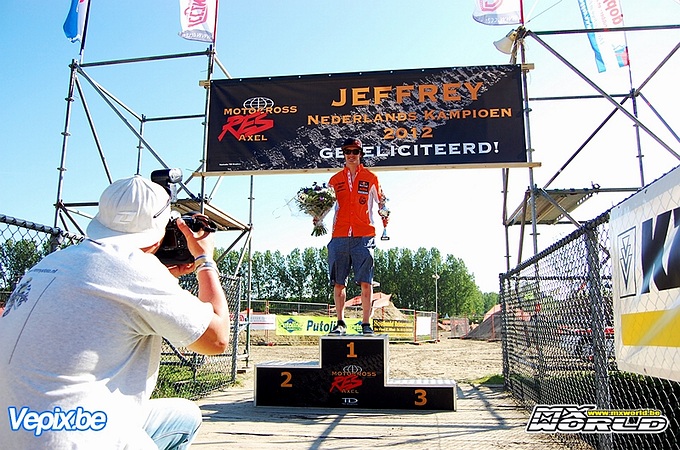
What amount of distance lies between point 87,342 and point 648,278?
2.09 metres

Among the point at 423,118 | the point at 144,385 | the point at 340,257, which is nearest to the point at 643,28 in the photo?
the point at 423,118

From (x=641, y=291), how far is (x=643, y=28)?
6609mm

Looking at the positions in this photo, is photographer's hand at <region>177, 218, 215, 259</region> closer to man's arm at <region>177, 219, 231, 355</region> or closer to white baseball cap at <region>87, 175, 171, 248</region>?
man's arm at <region>177, 219, 231, 355</region>

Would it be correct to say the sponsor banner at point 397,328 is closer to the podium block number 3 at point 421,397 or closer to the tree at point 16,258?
the podium block number 3 at point 421,397

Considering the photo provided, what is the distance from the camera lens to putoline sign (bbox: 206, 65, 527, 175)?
7.45 meters

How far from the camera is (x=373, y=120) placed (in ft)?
25.3

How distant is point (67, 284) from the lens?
142 centimetres

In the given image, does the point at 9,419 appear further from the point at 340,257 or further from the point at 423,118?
the point at 423,118

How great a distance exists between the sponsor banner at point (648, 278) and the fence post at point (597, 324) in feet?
2.02

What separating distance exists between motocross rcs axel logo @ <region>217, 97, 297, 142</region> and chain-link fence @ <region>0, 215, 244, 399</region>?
2.15 metres

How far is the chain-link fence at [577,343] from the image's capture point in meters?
3.11

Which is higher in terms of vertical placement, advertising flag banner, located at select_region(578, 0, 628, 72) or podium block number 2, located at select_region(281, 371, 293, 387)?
advertising flag banner, located at select_region(578, 0, 628, 72)

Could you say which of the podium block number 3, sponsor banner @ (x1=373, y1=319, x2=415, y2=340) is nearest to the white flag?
the podium block number 3

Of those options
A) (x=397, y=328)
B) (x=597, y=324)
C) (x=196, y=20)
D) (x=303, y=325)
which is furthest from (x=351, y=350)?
(x=397, y=328)
